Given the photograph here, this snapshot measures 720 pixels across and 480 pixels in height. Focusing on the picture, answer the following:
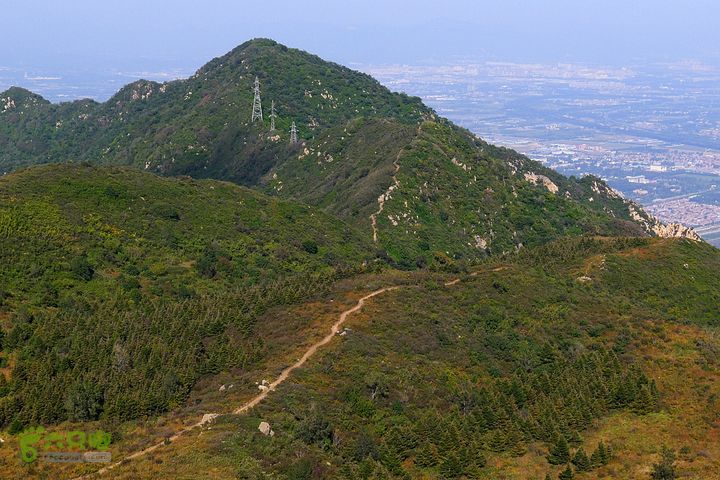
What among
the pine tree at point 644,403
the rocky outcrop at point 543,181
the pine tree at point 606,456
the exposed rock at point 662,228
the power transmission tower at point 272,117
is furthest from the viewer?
the power transmission tower at point 272,117

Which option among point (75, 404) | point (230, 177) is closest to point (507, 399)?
point (75, 404)

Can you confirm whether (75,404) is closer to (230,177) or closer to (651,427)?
(651,427)

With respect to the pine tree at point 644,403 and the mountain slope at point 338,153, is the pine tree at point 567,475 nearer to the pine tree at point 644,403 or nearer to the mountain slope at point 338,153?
the pine tree at point 644,403

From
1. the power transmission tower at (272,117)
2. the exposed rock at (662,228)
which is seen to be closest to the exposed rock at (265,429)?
the exposed rock at (662,228)

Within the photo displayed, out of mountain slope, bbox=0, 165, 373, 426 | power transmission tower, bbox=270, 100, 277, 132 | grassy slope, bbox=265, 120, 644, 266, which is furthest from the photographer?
power transmission tower, bbox=270, 100, 277, 132

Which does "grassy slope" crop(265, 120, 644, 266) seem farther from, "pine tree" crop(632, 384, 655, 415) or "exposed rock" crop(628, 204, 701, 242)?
"pine tree" crop(632, 384, 655, 415)

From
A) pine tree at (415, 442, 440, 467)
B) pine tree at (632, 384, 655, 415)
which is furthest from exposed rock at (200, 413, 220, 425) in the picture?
pine tree at (632, 384, 655, 415)
